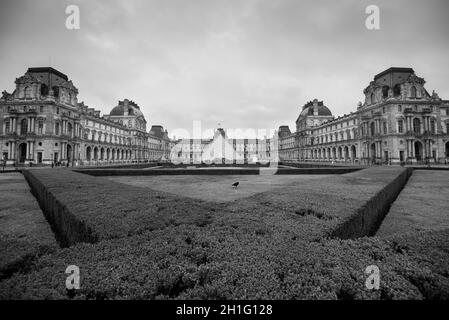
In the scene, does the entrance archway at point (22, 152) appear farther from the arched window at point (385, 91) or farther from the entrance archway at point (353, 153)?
the arched window at point (385, 91)

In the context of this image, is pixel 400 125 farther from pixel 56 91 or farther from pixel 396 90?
pixel 56 91

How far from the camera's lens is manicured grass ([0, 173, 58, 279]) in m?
2.86

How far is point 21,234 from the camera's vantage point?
6371mm

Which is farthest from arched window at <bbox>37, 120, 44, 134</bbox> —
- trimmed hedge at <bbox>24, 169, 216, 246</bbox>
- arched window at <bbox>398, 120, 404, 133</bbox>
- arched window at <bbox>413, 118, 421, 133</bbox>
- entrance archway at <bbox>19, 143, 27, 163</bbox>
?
arched window at <bbox>413, 118, 421, 133</bbox>

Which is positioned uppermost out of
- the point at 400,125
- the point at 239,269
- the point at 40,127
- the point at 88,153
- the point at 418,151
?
the point at 40,127

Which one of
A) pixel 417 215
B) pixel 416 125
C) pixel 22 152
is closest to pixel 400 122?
pixel 416 125

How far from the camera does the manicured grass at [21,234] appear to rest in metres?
2.86

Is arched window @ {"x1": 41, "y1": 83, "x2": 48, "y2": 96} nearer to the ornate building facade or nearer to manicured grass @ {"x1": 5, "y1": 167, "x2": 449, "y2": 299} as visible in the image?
manicured grass @ {"x1": 5, "y1": 167, "x2": 449, "y2": 299}

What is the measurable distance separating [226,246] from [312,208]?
2.78 m

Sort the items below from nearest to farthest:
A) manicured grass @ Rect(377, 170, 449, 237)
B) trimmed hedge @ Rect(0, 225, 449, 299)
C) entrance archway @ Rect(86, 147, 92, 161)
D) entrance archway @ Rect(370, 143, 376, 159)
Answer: trimmed hedge @ Rect(0, 225, 449, 299) < manicured grass @ Rect(377, 170, 449, 237) < entrance archway @ Rect(370, 143, 376, 159) < entrance archway @ Rect(86, 147, 92, 161)

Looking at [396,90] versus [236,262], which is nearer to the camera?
[236,262]

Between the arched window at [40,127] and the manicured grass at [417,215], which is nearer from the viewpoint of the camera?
the manicured grass at [417,215]

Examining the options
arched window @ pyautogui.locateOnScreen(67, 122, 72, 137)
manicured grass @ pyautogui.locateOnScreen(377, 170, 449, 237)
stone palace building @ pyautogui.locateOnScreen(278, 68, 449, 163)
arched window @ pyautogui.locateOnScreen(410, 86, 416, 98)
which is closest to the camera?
manicured grass @ pyautogui.locateOnScreen(377, 170, 449, 237)

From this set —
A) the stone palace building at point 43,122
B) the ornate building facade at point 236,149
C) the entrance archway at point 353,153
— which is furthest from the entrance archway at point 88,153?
the entrance archway at point 353,153
